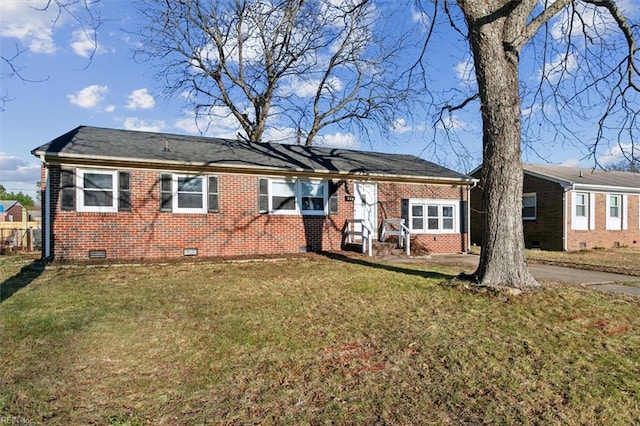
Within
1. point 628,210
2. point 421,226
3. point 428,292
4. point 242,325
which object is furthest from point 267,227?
point 628,210

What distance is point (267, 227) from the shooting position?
45.0ft

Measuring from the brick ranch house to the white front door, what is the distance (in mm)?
36

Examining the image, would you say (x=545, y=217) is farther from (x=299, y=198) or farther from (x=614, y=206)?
(x=299, y=198)

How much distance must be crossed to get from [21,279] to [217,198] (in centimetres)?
550

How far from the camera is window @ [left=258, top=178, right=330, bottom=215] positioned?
45.1 ft

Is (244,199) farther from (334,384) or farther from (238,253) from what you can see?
(334,384)

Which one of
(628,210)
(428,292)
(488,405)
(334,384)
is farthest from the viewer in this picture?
(628,210)

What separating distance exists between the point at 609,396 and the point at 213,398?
3.26 meters

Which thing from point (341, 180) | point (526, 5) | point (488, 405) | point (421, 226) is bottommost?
point (488, 405)

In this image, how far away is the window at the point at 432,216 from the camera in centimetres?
1616

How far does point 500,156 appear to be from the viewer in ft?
24.1

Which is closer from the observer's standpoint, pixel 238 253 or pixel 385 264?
pixel 385 264

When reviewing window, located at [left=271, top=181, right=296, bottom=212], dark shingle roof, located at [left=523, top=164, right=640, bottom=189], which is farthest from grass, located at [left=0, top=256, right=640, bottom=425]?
dark shingle roof, located at [left=523, top=164, right=640, bottom=189]

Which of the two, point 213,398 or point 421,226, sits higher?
point 421,226
